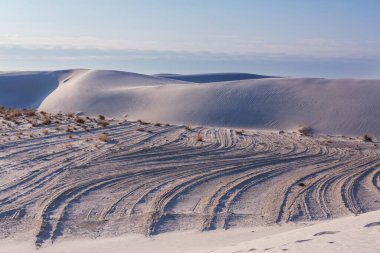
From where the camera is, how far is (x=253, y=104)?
134 ft

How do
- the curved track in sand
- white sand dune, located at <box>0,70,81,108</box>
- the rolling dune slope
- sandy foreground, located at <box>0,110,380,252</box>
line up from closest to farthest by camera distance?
sandy foreground, located at <box>0,110,380,252</box> → the curved track in sand → the rolling dune slope → white sand dune, located at <box>0,70,81,108</box>


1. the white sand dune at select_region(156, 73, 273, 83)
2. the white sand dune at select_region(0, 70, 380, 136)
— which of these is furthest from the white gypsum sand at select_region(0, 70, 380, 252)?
the white sand dune at select_region(156, 73, 273, 83)

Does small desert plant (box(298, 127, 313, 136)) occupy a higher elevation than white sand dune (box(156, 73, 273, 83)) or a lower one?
lower

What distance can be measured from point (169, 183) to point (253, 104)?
2481 centimetres

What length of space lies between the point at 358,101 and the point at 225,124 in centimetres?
833

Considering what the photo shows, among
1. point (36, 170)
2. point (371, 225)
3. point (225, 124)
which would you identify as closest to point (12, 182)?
point (36, 170)

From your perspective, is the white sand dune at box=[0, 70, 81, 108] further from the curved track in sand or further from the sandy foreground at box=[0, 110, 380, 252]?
the curved track in sand

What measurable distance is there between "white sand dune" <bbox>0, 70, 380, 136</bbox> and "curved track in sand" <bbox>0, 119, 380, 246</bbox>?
389 inches

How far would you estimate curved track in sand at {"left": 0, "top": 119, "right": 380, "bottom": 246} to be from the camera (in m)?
13.0

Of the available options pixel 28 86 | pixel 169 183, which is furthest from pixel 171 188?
pixel 28 86

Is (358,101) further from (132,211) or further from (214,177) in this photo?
(132,211)

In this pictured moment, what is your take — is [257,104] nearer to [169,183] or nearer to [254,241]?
[169,183]

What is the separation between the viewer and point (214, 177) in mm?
17766

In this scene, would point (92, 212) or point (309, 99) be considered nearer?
point (92, 212)
